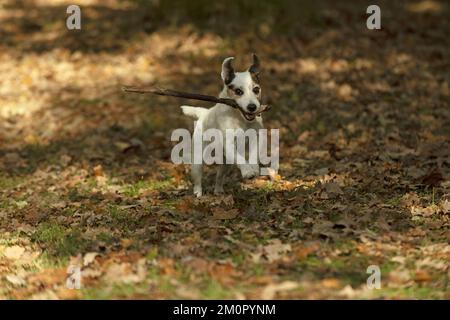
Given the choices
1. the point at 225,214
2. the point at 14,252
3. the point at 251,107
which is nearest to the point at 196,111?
the point at 251,107

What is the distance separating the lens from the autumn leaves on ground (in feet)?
18.6

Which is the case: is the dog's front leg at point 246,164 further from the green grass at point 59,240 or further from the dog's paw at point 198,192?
the green grass at point 59,240

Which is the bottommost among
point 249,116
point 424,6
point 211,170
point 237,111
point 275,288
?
point 275,288

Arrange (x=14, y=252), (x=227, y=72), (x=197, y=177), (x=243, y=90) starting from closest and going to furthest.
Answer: (x=14, y=252) → (x=243, y=90) → (x=227, y=72) → (x=197, y=177)

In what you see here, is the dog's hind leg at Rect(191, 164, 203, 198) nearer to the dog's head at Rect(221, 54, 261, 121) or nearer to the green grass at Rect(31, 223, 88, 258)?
the dog's head at Rect(221, 54, 261, 121)

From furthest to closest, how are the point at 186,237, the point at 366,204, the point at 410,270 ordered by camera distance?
the point at 366,204
the point at 186,237
the point at 410,270

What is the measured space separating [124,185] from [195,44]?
7.29 metres

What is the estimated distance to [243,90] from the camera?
7.61 m

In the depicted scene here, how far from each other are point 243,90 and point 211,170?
8.46 feet

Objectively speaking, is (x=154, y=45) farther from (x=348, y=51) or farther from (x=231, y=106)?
(x=231, y=106)

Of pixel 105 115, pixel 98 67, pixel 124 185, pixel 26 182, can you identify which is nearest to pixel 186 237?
pixel 124 185

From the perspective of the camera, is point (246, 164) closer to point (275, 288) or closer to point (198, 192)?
point (198, 192)
